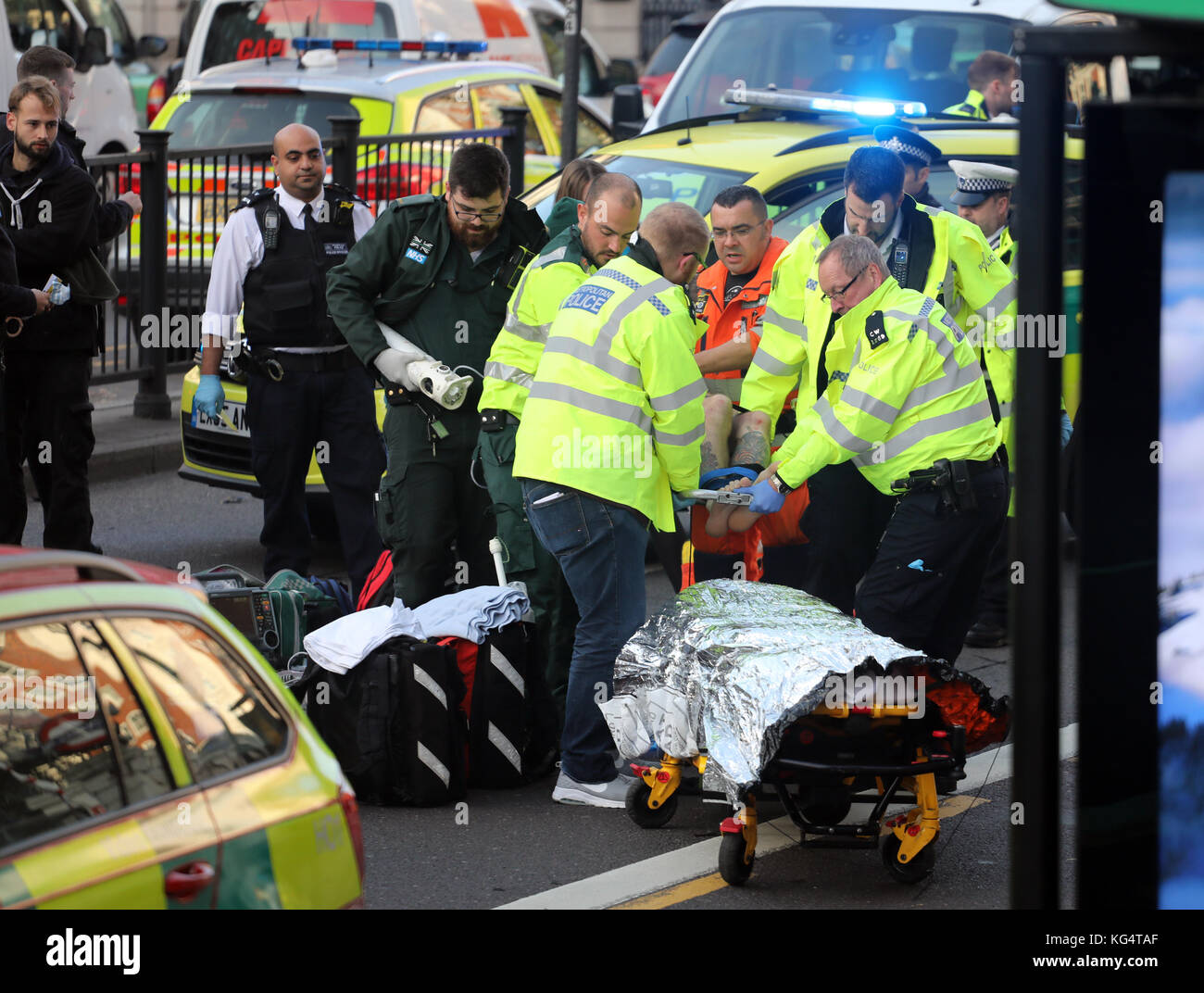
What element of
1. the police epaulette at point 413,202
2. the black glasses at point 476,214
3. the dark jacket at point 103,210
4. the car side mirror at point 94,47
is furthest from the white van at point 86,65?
the black glasses at point 476,214

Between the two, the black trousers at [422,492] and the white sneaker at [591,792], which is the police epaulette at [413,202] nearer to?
the black trousers at [422,492]

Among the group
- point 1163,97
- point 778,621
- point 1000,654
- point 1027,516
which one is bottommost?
point 1000,654

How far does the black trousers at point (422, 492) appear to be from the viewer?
21.0 feet

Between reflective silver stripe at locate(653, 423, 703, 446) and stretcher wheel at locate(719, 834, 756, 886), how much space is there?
1170mm

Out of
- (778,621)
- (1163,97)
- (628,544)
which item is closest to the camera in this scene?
(1163,97)

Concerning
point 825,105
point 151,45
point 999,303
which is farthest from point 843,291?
point 151,45

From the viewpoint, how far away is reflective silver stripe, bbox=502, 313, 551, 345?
Answer: 6.10m

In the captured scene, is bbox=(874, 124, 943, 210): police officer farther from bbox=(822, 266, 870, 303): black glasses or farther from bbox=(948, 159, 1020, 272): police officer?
bbox=(822, 266, 870, 303): black glasses

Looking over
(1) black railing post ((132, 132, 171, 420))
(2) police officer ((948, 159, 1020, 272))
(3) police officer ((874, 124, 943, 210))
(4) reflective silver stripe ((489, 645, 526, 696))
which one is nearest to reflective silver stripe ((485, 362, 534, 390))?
(4) reflective silver stripe ((489, 645, 526, 696))

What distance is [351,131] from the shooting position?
35.8 feet

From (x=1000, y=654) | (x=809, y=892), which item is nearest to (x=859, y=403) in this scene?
(x=809, y=892)

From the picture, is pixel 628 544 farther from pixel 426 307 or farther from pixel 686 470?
pixel 426 307
